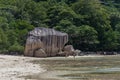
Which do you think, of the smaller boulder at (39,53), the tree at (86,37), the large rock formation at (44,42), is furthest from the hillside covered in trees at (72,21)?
the smaller boulder at (39,53)

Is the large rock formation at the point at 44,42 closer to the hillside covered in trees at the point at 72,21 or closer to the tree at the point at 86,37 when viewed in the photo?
the hillside covered in trees at the point at 72,21

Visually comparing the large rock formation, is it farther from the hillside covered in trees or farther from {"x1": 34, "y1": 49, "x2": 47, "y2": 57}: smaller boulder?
the hillside covered in trees

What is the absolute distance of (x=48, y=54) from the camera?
172ft

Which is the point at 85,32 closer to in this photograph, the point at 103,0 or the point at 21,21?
the point at 21,21

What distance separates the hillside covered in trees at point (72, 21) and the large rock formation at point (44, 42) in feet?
13.8

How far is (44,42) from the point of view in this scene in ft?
172

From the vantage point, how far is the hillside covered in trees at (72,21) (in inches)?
2335

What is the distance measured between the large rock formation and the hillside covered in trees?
166 inches

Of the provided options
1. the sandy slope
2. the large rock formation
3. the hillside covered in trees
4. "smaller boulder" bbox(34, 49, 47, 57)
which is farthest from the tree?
the sandy slope

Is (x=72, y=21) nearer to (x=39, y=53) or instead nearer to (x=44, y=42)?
(x=44, y=42)

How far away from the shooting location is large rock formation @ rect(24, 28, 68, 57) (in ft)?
168

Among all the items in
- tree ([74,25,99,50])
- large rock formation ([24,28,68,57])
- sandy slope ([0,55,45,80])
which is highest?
sandy slope ([0,55,45,80])

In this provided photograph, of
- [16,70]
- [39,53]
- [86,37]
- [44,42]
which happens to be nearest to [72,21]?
[86,37]

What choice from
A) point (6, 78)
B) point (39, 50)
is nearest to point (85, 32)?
point (39, 50)
